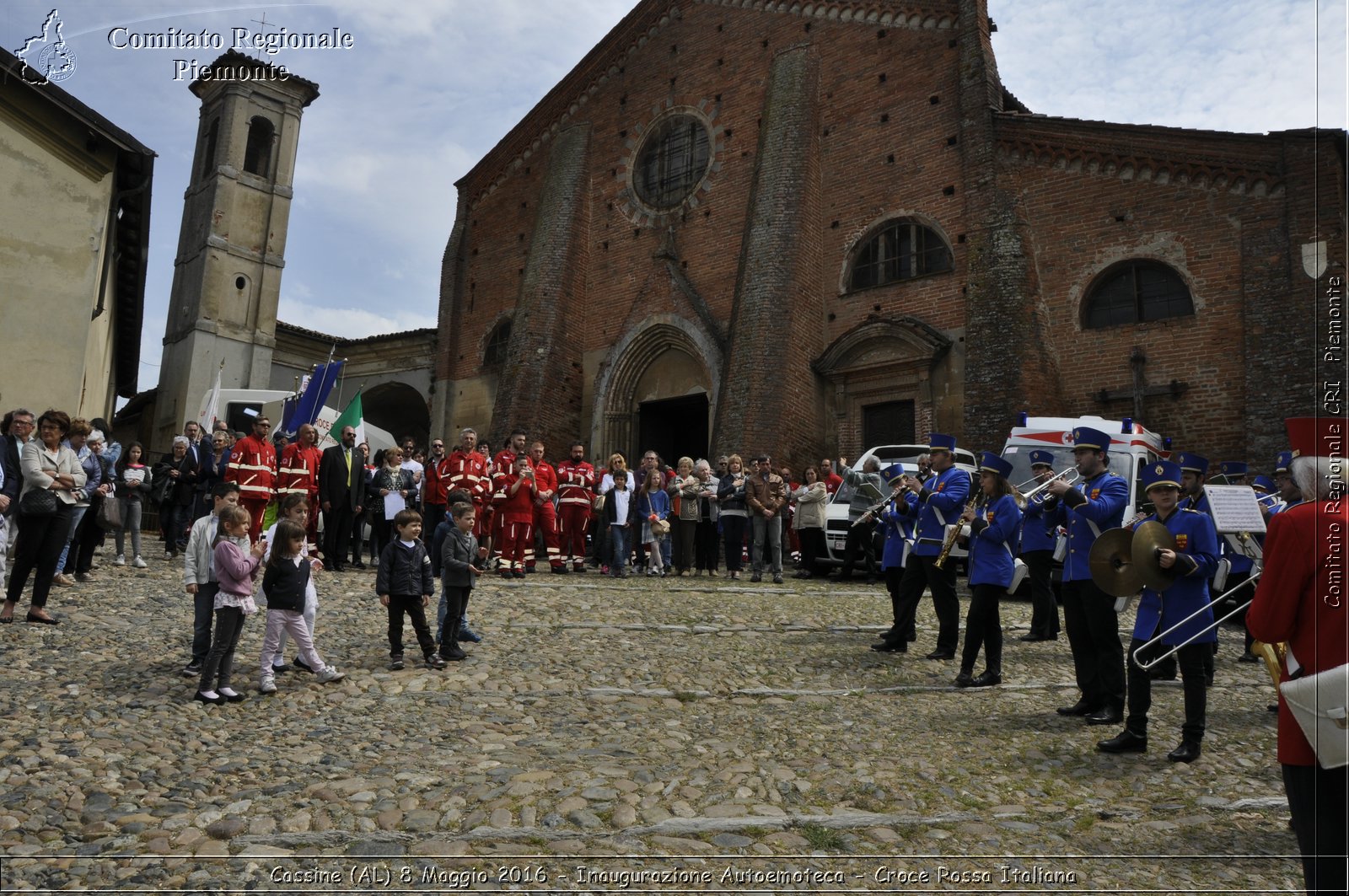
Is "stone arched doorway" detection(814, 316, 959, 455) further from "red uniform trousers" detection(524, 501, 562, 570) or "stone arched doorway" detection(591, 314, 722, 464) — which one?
"red uniform trousers" detection(524, 501, 562, 570)

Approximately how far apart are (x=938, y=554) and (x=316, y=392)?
38.1 feet

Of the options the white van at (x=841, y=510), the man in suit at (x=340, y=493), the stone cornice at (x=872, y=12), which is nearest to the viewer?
the man in suit at (x=340, y=493)

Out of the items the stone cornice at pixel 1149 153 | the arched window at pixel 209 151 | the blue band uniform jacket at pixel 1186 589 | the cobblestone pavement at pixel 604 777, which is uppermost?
the arched window at pixel 209 151

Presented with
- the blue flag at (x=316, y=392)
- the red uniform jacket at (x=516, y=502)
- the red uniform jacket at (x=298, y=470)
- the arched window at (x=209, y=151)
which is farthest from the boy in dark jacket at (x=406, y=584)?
the arched window at (x=209, y=151)

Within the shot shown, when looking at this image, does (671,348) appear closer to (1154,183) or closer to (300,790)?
(1154,183)

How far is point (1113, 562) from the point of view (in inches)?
237

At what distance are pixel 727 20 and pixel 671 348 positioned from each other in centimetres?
854

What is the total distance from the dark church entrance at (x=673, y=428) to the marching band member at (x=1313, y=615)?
63.5 ft

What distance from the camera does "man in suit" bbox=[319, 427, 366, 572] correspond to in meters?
11.9

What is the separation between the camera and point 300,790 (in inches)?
181

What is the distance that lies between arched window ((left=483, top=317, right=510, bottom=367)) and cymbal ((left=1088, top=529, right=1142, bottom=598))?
2110cm

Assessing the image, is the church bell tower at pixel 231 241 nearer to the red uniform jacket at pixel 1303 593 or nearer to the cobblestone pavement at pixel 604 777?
the cobblestone pavement at pixel 604 777

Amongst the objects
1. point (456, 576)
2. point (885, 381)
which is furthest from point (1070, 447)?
point (456, 576)

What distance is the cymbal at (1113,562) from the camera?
598cm
